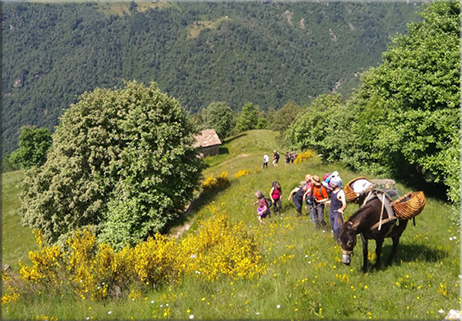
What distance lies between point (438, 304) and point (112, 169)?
57.6ft

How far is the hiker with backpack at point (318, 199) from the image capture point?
1289cm

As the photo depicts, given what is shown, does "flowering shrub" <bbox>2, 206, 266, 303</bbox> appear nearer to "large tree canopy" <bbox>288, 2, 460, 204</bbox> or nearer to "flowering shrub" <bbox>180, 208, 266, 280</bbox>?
"flowering shrub" <bbox>180, 208, 266, 280</bbox>

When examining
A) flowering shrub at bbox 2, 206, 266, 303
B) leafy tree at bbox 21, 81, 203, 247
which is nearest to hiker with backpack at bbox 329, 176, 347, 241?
flowering shrub at bbox 2, 206, 266, 303

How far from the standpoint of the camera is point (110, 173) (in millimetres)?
19547

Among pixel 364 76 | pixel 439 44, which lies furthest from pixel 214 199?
pixel 364 76

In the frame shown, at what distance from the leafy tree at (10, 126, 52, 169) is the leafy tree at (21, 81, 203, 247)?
69.6 m

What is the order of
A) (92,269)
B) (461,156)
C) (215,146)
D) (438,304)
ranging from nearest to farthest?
(438,304)
(92,269)
(461,156)
(215,146)

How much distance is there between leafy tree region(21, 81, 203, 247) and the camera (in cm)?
1938

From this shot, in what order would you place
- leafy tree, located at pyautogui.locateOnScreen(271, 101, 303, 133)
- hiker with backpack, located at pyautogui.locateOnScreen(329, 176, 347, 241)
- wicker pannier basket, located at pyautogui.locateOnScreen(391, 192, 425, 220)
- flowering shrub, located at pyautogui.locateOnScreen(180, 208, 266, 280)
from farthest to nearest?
leafy tree, located at pyautogui.locateOnScreen(271, 101, 303, 133), hiker with backpack, located at pyautogui.locateOnScreen(329, 176, 347, 241), flowering shrub, located at pyautogui.locateOnScreen(180, 208, 266, 280), wicker pannier basket, located at pyautogui.locateOnScreen(391, 192, 425, 220)

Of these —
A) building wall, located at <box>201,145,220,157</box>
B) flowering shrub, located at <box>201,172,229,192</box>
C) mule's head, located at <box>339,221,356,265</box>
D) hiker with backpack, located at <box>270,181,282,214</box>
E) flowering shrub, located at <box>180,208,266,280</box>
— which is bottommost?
building wall, located at <box>201,145,220,157</box>

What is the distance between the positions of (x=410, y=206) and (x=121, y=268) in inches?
327

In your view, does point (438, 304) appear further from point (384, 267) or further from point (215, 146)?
point (215, 146)

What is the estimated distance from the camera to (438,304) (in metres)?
6.80

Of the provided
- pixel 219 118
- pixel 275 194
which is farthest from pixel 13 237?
pixel 219 118
